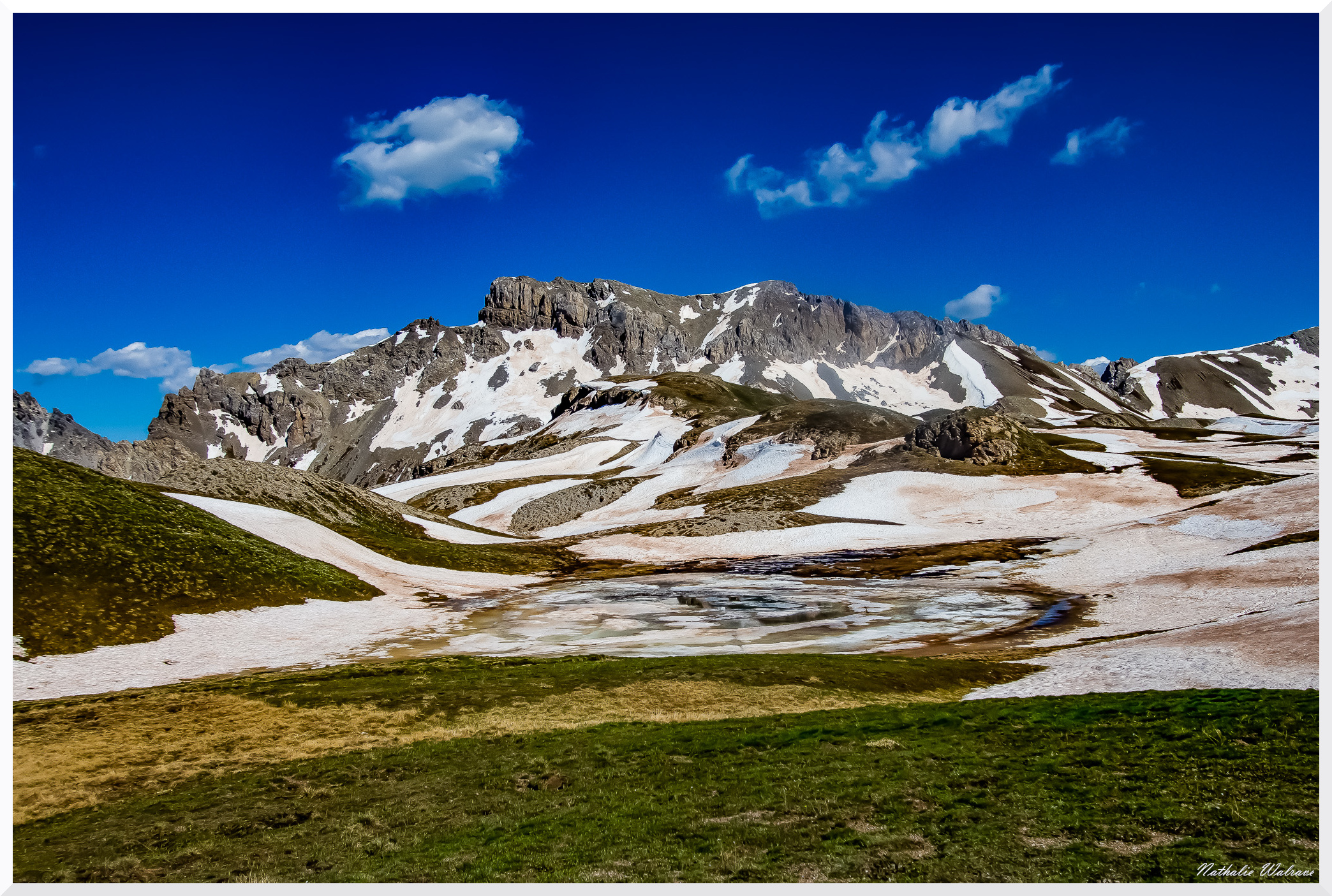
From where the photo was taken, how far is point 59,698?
31609mm

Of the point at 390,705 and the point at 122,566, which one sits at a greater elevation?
the point at 122,566

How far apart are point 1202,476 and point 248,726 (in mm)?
132122

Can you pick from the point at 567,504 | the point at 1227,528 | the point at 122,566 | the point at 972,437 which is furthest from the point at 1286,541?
the point at 567,504

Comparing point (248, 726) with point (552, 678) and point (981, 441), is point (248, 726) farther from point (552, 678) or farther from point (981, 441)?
point (981, 441)

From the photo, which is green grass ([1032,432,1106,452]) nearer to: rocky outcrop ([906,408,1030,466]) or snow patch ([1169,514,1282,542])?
rocky outcrop ([906,408,1030,466])

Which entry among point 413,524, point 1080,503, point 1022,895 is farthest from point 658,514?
point 1022,895

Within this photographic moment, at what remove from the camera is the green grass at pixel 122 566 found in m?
45.0

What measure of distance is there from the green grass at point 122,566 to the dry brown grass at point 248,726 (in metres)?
17.6

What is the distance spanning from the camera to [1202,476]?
118 meters

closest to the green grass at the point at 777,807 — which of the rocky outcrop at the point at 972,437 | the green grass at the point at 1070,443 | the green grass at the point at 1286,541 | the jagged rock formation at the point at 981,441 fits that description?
the green grass at the point at 1286,541

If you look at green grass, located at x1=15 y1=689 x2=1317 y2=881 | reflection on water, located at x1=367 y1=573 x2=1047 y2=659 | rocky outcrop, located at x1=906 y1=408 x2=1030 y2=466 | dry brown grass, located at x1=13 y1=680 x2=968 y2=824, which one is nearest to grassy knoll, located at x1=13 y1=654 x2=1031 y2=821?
dry brown grass, located at x1=13 y1=680 x2=968 y2=824

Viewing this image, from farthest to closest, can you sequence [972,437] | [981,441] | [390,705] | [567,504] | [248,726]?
[567,504] → [972,437] → [981,441] → [390,705] → [248,726]

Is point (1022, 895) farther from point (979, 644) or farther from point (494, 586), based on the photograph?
point (494, 586)

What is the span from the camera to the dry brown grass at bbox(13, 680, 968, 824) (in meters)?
21.8
